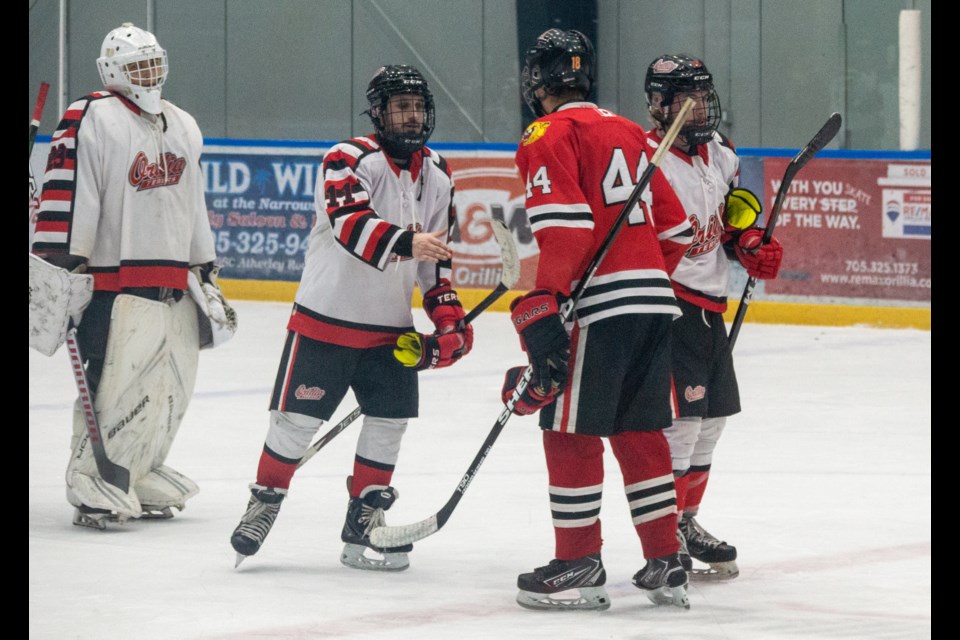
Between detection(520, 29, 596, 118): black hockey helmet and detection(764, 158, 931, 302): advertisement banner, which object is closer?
detection(520, 29, 596, 118): black hockey helmet

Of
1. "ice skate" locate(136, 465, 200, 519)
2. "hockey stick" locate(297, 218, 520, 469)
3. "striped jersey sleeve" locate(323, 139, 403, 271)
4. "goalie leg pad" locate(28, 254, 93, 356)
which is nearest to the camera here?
"striped jersey sleeve" locate(323, 139, 403, 271)

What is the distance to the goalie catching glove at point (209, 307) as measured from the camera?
4.90 m

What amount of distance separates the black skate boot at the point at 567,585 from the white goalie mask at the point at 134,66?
76.9 inches

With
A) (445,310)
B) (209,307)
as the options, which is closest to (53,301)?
(209,307)

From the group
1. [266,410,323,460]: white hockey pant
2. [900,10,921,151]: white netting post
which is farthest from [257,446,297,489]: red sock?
[900,10,921,151]: white netting post

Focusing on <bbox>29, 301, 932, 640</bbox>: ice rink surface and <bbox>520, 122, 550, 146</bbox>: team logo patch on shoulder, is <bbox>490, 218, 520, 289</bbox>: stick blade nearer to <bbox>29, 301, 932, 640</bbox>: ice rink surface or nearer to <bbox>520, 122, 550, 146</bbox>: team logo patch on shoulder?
<bbox>520, 122, 550, 146</bbox>: team logo patch on shoulder

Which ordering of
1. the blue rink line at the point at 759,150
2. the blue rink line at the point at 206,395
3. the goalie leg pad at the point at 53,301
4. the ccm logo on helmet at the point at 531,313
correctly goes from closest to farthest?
the ccm logo on helmet at the point at 531,313, the goalie leg pad at the point at 53,301, the blue rink line at the point at 206,395, the blue rink line at the point at 759,150

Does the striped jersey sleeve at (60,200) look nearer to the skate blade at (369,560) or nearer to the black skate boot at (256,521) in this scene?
the black skate boot at (256,521)

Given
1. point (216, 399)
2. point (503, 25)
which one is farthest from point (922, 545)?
point (503, 25)

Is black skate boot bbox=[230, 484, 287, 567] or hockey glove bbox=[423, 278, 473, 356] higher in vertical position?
hockey glove bbox=[423, 278, 473, 356]

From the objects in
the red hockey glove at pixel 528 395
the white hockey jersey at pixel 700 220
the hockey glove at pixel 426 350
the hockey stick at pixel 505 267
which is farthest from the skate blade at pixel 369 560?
the white hockey jersey at pixel 700 220

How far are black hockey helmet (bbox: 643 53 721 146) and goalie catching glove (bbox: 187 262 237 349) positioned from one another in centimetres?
158

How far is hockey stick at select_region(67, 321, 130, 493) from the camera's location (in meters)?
4.66
